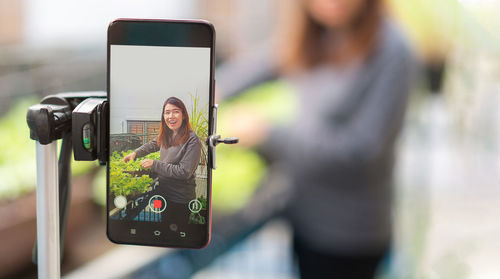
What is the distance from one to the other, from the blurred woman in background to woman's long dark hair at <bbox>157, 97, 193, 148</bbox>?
0.55 metres

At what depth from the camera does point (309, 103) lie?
108cm

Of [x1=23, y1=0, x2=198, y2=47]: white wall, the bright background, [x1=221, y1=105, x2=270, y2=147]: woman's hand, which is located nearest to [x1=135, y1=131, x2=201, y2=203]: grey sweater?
[x1=23, y1=0, x2=198, y2=47]: white wall

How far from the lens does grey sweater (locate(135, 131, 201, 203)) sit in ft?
1.37

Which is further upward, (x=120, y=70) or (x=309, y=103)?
(x=120, y=70)

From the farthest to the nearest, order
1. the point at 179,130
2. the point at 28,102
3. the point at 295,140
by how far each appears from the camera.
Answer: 1. the point at 28,102
2. the point at 295,140
3. the point at 179,130

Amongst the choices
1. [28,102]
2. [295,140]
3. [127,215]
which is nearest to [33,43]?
[28,102]

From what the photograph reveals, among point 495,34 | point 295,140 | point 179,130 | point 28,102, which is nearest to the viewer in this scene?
point 179,130

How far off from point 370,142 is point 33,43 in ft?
6.51

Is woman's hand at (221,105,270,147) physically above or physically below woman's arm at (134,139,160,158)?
below

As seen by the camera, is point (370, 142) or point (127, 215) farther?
point (370, 142)

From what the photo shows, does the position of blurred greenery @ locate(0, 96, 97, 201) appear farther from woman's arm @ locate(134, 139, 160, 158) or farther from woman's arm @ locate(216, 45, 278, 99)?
woman's arm @ locate(134, 139, 160, 158)

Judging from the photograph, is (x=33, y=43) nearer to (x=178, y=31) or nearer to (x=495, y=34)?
(x=495, y=34)

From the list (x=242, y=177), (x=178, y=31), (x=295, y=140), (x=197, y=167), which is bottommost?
(x=242, y=177)

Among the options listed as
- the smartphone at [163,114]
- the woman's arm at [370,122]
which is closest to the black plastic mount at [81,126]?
the smartphone at [163,114]
